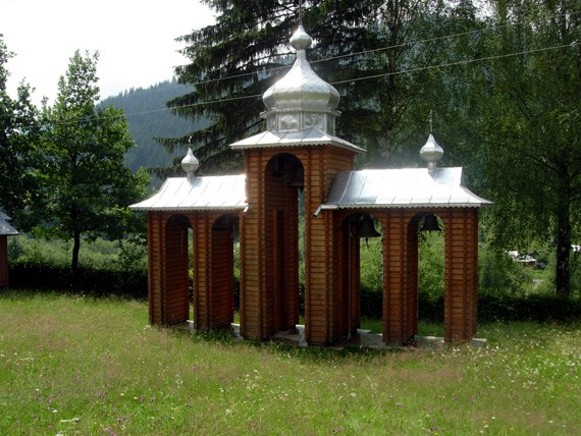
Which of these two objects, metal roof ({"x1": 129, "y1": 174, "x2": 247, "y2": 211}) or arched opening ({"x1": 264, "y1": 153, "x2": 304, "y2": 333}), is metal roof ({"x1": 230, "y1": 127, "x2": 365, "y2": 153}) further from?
metal roof ({"x1": 129, "y1": 174, "x2": 247, "y2": 211})

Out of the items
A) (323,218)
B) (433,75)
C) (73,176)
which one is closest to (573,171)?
(433,75)

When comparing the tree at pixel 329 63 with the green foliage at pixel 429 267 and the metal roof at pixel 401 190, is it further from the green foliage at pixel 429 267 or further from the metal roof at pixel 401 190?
the metal roof at pixel 401 190

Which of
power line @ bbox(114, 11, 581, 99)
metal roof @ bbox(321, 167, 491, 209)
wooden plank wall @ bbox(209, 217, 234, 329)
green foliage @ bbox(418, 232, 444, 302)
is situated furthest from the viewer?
green foliage @ bbox(418, 232, 444, 302)

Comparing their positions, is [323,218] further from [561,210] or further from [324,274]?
[561,210]

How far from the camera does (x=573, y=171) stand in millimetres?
19422

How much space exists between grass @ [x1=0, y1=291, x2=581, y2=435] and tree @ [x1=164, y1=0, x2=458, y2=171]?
376 inches

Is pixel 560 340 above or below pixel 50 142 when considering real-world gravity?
below

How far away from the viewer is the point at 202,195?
54.2 ft

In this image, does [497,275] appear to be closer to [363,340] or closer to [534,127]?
[534,127]

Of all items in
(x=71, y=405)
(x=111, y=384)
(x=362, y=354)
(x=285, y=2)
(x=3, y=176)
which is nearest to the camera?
(x=71, y=405)

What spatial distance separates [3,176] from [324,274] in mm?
17969

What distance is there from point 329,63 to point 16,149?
47.4 feet

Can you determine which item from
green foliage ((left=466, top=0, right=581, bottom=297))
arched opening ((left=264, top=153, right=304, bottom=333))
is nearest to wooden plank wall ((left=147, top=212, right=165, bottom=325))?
arched opening ((left=264, top=153, right=304, bottom=333))

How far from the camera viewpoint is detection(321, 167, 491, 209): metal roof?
13.6 meters
